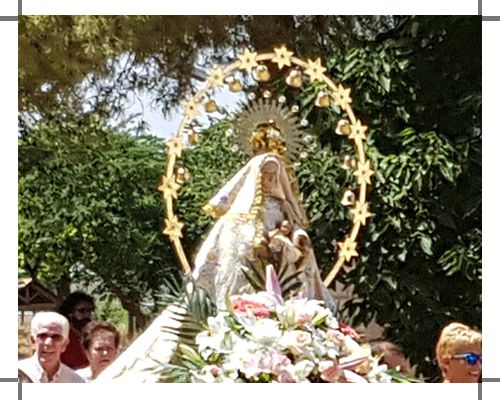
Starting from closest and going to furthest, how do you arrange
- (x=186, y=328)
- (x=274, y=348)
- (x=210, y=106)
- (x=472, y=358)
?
(x=274, y=348)
(x=186, y=328)
(x=472, y=358)
(x=210, y=106)

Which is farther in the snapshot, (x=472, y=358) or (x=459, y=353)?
(x=459, y=353)

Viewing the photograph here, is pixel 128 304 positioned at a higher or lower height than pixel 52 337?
higher

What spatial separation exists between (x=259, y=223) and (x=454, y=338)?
0.86 meters

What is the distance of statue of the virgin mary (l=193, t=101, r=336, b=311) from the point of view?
181 inches

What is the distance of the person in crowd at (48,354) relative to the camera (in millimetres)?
4441

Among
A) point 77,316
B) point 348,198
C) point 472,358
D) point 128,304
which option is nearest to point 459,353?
point 472,358

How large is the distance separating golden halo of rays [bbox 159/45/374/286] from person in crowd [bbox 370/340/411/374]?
0.30 m

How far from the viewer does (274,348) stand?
12.2ft

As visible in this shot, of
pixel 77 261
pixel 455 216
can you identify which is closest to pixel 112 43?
pixel 77 261

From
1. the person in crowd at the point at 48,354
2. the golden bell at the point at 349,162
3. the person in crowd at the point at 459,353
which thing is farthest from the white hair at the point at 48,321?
the person in crowd at the point at 459,353

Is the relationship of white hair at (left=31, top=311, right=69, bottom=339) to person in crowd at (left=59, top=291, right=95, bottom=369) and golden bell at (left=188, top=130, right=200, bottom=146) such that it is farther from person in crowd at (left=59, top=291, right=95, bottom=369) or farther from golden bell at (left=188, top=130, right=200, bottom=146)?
golden bell at (left=188, top=130, right=200, bottom=146)

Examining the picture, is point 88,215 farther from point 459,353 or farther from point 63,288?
point 459,353

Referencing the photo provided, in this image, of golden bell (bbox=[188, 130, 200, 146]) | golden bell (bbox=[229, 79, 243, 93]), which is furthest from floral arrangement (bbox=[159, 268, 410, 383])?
golden bell (bbox=[229, 79, 243, 93])
